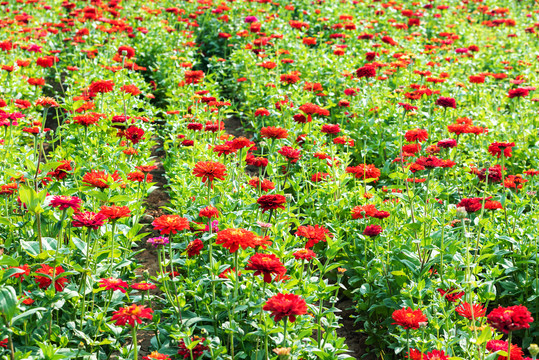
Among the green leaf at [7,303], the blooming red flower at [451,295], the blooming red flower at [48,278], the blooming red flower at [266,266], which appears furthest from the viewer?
the blooming red flower at [451,295]

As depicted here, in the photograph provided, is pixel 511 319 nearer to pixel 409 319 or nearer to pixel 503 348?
pixel 503 348

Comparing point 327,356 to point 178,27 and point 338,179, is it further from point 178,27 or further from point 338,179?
point 178,27

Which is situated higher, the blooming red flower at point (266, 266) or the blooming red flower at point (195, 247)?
the blooming red flower at point (266, 266)

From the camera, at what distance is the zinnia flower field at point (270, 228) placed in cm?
256

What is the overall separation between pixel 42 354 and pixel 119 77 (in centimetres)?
442

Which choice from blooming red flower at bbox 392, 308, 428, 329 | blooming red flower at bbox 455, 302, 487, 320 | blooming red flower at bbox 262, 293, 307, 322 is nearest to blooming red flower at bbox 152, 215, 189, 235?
blooming red flower at bbox 262, 293, 307, 322

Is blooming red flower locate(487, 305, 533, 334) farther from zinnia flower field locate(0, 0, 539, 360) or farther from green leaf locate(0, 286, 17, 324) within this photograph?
green leaf locate(0, 286, 17, 324)

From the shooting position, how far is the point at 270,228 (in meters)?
3.28

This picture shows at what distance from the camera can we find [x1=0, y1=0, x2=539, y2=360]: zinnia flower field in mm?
2561

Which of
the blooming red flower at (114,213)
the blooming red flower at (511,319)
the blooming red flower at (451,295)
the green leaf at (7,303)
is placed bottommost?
the blooming red flower at (451,295)

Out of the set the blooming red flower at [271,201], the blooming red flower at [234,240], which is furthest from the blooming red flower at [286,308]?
the blooming red flower at [271,201]

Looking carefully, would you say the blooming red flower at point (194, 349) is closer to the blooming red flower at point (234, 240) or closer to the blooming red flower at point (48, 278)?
the blooming red flower at point (234, 240)

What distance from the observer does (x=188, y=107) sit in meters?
5.83

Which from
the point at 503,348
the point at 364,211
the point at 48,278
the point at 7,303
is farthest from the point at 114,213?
the point at 503,348
